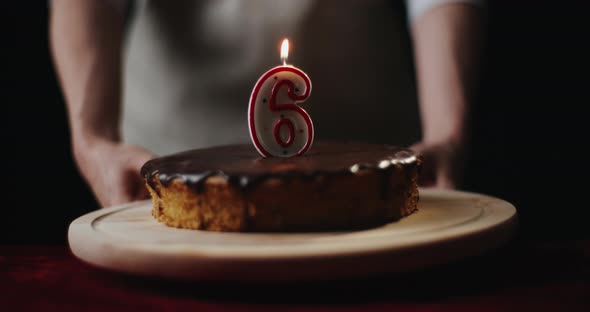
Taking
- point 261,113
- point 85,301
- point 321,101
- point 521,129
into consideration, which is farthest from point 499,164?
point 85,301

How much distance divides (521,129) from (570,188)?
0.37 meters

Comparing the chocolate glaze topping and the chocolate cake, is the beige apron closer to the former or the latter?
the chocolate glaze topping

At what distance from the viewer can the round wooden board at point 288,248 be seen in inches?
40.0

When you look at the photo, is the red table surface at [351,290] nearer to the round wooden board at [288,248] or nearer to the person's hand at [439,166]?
the round wooden board at [288,248]

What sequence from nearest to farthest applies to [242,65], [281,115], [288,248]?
[288,248] → [281,115] → [242,65]

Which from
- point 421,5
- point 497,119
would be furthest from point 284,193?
point 497,119

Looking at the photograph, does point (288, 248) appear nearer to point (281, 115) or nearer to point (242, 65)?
point (281, 115)

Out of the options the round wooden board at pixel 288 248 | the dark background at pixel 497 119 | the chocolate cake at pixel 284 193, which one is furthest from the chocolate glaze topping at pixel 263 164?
the dark background at pixel 497 119

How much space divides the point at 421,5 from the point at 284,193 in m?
1.48

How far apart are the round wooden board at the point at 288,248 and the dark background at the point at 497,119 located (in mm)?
1911

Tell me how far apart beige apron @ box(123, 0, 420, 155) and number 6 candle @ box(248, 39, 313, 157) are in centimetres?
84

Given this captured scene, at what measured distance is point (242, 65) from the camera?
7.87 ft

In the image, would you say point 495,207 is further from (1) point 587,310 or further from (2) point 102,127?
(2) point 102,127

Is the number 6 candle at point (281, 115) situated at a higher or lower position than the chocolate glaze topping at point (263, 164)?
higher
